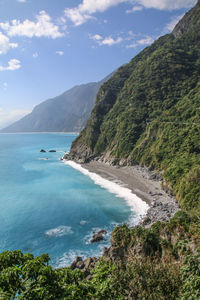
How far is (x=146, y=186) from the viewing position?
54156 mm

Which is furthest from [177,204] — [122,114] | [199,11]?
[199,11]

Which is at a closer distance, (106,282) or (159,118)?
(106,282)

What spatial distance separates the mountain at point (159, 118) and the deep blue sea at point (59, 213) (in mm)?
14790

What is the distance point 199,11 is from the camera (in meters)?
118

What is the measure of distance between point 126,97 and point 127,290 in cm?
10075

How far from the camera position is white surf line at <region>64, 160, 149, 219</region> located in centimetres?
4304

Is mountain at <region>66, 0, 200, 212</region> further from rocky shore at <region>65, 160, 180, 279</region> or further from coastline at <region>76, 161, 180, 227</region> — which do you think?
coastline at <region>76, 161, 180, 227</region>

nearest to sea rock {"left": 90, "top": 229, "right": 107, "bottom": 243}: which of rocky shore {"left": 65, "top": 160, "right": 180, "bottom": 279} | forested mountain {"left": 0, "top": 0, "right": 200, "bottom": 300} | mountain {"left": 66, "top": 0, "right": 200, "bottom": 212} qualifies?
rocky shore {"left": 65, "top": 160, "right": 180, "bottom": 279}

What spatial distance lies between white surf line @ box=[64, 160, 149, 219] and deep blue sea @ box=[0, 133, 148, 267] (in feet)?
0.76

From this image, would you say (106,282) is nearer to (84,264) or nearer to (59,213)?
(84,264)

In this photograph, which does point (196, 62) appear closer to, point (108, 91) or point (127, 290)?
point (108, 91)

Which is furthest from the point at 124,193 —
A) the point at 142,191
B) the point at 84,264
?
the point at 84,264

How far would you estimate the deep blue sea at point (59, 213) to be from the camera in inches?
1259

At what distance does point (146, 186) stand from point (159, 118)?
112 ft
